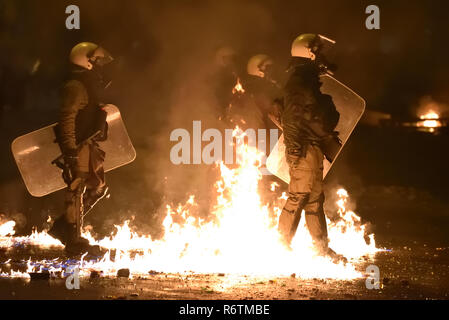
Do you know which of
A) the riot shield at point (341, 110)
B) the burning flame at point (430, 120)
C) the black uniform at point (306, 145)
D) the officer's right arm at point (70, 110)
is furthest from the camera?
the burning flame at point (430, 120)

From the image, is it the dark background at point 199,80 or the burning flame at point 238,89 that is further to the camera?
the dark background at point 199,80

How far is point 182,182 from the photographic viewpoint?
10.8 metres

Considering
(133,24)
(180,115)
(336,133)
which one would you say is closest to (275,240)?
(336,133)

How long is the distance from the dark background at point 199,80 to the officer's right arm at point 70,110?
1923 mm

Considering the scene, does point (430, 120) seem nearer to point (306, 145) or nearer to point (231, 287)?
point (306, 145)

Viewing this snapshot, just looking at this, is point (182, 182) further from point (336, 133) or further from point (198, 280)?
point (198, 280)

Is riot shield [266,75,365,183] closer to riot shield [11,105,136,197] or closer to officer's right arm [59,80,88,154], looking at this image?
riot shield [11,105,136,197]

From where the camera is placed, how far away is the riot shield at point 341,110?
7.10m

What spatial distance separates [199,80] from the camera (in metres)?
10.4

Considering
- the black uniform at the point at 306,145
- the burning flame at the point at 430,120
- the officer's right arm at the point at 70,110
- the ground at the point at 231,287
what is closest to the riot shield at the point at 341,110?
the black uniform at the point at 306,145

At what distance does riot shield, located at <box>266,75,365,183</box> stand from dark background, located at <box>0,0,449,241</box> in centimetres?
107

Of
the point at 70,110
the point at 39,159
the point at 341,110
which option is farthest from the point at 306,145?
the point at 39,159

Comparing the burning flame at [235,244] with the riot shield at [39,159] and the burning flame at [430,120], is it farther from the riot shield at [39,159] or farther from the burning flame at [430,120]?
the burning flame at [430,120]

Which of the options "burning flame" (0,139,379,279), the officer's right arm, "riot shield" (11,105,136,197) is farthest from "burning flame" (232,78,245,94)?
the officer's right arm
